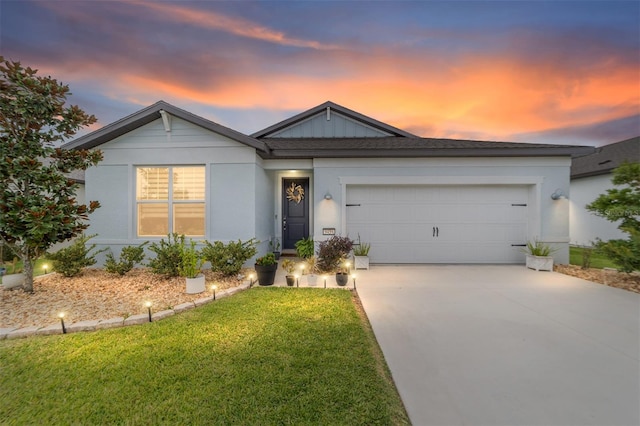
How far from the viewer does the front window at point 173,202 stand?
6.64 metres

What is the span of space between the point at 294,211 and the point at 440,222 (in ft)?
15.2

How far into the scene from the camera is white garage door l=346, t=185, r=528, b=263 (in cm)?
707

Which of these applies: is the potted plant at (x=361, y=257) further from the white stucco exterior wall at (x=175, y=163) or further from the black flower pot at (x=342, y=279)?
the white stucco exterior wall at (x=175, y=163)

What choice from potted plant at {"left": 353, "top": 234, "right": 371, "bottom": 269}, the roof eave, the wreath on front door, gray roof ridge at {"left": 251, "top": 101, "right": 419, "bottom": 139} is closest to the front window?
the roof eave

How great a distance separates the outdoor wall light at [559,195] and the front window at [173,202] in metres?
9.29

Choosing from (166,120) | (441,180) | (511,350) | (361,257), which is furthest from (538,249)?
(166,120)

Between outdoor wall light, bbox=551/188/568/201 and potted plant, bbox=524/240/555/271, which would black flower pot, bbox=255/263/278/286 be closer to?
potted plant, bbox=524/240/555/271

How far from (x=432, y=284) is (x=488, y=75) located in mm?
7055

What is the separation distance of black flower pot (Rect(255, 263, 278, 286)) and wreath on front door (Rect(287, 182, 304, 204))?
391 cm

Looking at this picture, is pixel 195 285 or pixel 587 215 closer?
pixel 195 285

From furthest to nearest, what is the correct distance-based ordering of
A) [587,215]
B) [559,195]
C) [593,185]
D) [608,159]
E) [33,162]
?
[608,159]
[593,185]
[587,215]
[559,195]
[33,162]

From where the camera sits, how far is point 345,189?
7.09 metres

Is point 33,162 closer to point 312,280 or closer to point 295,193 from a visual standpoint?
point 312,280

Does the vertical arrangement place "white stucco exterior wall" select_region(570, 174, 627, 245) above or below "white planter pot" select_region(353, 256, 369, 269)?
above
